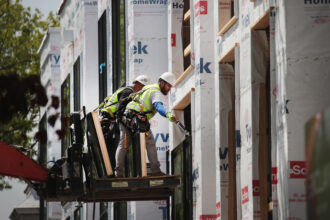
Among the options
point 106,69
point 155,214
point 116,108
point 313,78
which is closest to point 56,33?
point 106,69

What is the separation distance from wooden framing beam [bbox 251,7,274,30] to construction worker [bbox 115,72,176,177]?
13.7 ft

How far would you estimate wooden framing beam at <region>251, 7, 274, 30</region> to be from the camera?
18256 millimetres

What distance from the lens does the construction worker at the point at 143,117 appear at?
22859mm

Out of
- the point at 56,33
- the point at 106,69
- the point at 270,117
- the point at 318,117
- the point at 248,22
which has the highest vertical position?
the point at 56,33

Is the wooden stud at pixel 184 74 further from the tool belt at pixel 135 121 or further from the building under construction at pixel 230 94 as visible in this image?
the tool belt at pixel 135 121

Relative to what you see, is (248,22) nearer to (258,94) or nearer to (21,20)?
(258,94)

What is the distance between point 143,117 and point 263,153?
4.62 metres

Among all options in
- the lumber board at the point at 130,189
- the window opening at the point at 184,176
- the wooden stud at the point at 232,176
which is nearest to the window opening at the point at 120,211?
the window opening at the point at 184,176

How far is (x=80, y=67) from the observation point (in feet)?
137

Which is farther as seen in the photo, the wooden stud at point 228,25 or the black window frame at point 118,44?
the black window frame at point 118,44

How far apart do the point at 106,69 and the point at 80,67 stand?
5080mm

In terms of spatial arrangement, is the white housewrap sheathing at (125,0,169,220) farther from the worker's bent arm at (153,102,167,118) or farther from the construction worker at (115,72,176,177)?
the worker's bent arm at (153,102,167,118)

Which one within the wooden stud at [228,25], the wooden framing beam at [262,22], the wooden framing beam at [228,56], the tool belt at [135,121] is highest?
the wooden stud at [228,25]

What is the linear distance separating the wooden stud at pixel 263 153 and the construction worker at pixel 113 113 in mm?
5735
